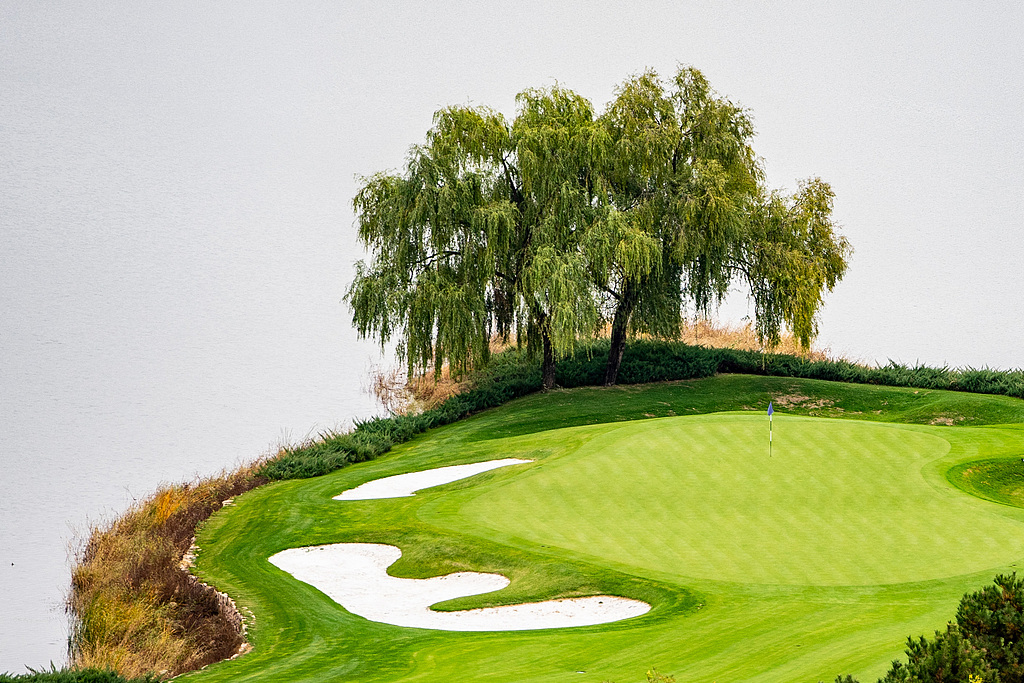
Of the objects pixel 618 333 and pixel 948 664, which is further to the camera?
pixel 618 333

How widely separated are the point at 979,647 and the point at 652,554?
582 centimetres

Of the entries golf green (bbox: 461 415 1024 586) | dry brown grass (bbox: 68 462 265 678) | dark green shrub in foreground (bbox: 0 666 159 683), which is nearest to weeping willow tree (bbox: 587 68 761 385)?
golf green (bbox: 461 415 1024 586)

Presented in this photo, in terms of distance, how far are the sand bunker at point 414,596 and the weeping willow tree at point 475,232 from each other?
1167 centimetres

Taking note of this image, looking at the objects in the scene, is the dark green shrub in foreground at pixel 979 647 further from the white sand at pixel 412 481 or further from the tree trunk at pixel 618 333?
the tree trunk at pixel 618 333

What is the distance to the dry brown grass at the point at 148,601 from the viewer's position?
13727 millimetres

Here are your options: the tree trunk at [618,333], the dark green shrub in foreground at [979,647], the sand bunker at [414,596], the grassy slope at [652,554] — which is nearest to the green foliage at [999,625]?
the dark green shrub in foreground at [979,647]

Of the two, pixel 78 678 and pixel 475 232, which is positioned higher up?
pixel 475 232

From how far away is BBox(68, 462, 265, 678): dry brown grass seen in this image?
13727 millimetres

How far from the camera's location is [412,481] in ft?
66.9

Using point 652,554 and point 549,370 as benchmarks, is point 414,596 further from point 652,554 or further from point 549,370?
point 549,370

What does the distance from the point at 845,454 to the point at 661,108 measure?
1580cm

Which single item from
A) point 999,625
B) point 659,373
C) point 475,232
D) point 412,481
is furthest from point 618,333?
point 999,625

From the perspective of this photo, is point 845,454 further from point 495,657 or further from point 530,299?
point 530,299

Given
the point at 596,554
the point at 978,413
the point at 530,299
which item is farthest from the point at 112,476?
the point at 978,413
